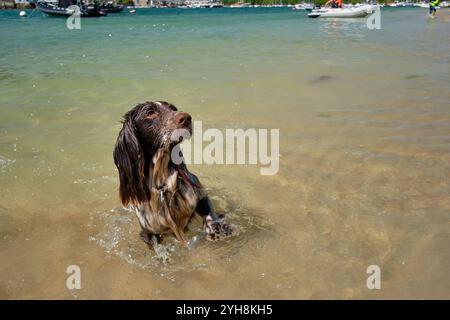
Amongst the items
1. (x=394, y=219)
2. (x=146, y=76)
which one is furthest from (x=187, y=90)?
(x=394, y=219)

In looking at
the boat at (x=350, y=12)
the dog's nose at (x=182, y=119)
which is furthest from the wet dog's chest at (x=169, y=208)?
the boat at (x=350, y=12)

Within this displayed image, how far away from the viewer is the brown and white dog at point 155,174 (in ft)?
11.6

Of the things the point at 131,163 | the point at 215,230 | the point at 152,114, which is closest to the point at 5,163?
the point at 131,163

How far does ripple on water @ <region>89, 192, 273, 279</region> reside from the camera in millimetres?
3912

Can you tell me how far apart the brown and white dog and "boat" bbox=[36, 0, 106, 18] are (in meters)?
69.2

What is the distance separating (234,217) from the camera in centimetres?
469

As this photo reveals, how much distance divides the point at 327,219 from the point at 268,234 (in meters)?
0.68

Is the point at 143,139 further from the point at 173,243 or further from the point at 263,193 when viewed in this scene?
the point at 263,193

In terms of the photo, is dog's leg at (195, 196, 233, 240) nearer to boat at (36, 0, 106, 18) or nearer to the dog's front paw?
the dog's front paw

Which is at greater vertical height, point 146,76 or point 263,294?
point 146,76

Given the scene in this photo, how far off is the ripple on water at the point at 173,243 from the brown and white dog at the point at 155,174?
0.50ft

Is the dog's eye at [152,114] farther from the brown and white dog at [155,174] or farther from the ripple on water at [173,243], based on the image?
the ripple on water at [173,243]

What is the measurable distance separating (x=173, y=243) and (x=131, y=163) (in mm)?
1069
